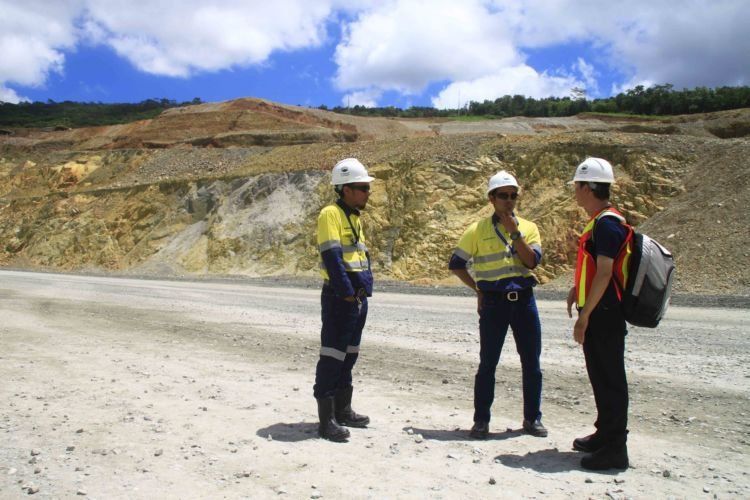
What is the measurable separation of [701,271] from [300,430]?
52.0 ft

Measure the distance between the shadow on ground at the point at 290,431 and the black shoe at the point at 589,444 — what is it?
2011mm

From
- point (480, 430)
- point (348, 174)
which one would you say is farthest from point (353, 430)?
point (348, 174)

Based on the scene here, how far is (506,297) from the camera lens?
4855 millimetres

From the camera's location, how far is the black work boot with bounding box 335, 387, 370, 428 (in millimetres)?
5246

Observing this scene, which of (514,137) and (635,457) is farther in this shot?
(514,137)

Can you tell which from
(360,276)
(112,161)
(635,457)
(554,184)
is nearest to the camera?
(635,457)

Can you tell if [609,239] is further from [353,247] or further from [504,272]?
[353,247]

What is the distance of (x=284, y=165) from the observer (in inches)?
1385

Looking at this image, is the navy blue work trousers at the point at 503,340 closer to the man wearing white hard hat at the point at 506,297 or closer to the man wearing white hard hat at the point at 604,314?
the man wearing white hard hat at the point at 506,297

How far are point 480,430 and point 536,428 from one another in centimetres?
46

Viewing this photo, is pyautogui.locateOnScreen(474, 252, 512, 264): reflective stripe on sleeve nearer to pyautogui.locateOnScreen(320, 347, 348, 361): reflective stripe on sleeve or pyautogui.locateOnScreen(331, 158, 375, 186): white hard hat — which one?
pyautogui.locateOnScreen(331, 158, 375, 186): white hard hat

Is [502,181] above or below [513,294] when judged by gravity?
above

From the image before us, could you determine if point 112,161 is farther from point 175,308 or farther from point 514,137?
point 175,308

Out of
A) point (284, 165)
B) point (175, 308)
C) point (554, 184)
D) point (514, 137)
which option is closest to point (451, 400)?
point (175, 308)
